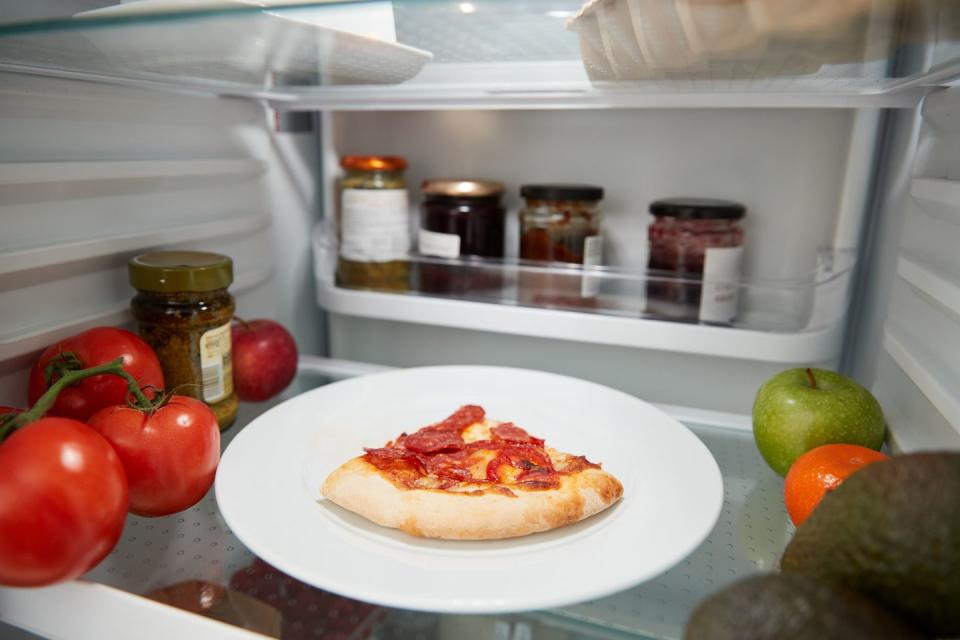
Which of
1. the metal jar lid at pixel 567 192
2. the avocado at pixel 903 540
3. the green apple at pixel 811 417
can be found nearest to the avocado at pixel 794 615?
the avocado at pixel 903 540

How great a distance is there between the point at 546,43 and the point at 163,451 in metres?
0.59

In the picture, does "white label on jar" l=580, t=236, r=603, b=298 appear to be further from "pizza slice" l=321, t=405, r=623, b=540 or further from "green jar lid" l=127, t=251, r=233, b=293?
"green jar lid" l=127, t=251, r=233, b=293

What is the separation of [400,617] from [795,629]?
0.34m

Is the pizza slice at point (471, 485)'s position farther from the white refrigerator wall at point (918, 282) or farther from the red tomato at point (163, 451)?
the white refrigerator wall at point (918, 282)

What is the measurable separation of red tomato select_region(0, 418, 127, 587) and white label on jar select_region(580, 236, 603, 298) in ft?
2.24

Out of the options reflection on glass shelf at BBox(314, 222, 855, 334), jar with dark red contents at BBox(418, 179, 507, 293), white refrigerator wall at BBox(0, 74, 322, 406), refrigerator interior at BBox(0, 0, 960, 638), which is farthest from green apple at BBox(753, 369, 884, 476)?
white refrigerator wall at BBox(0, 74, 322, 406)

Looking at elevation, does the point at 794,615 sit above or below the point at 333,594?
above

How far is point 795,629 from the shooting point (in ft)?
1.29

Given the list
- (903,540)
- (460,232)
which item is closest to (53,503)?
(903,540)

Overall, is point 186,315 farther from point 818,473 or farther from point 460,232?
point 818,473

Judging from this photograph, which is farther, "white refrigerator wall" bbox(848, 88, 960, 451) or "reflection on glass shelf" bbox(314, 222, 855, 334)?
"reflection on glass shelf" bbox(314, 222, 855, 334)

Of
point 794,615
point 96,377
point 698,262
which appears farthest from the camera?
point 698,262

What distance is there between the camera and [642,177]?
111 centimetres

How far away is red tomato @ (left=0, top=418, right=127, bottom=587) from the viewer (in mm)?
515
